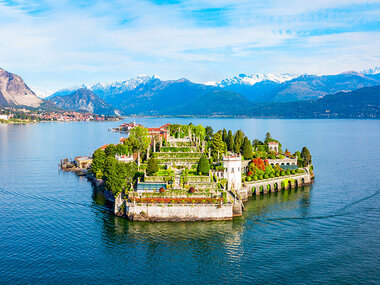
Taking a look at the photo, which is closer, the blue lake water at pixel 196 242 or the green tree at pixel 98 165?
the blue lake water at pixel 196 242

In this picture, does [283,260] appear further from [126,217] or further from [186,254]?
[126,217]

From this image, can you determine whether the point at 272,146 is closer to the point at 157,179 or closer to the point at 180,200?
the point at 157,179

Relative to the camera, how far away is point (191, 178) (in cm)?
5716

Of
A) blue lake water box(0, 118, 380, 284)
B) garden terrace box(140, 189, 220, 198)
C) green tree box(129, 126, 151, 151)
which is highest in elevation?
green tree box(129, 126, 151, 151)

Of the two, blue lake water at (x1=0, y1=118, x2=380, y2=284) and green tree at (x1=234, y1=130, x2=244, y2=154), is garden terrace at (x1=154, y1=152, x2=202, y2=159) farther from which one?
blue lake water at (x1=0, y1=118, x2=380, y2=284)

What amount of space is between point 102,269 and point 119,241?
703 centimetres

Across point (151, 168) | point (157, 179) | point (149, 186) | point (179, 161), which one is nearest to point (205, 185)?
point (157, 179)

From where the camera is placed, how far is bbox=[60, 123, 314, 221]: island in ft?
168

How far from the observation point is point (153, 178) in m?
57.2

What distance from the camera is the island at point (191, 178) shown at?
5116 centimetres

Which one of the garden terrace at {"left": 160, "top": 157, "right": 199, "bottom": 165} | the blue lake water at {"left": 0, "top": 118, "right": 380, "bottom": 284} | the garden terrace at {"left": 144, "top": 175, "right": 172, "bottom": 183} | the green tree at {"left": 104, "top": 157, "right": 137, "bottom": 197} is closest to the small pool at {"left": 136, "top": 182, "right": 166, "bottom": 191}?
the garden terrace at {"left": 144, "top": 175, "right": 172, "bottom": 183}

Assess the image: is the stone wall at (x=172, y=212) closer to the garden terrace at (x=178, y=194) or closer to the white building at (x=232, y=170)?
the garden terrace at (x=178, y=194)

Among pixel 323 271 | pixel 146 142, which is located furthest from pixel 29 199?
pixel 323 271

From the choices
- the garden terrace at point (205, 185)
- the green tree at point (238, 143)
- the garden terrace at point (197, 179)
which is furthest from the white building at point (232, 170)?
the green tree at point (238, 143)
